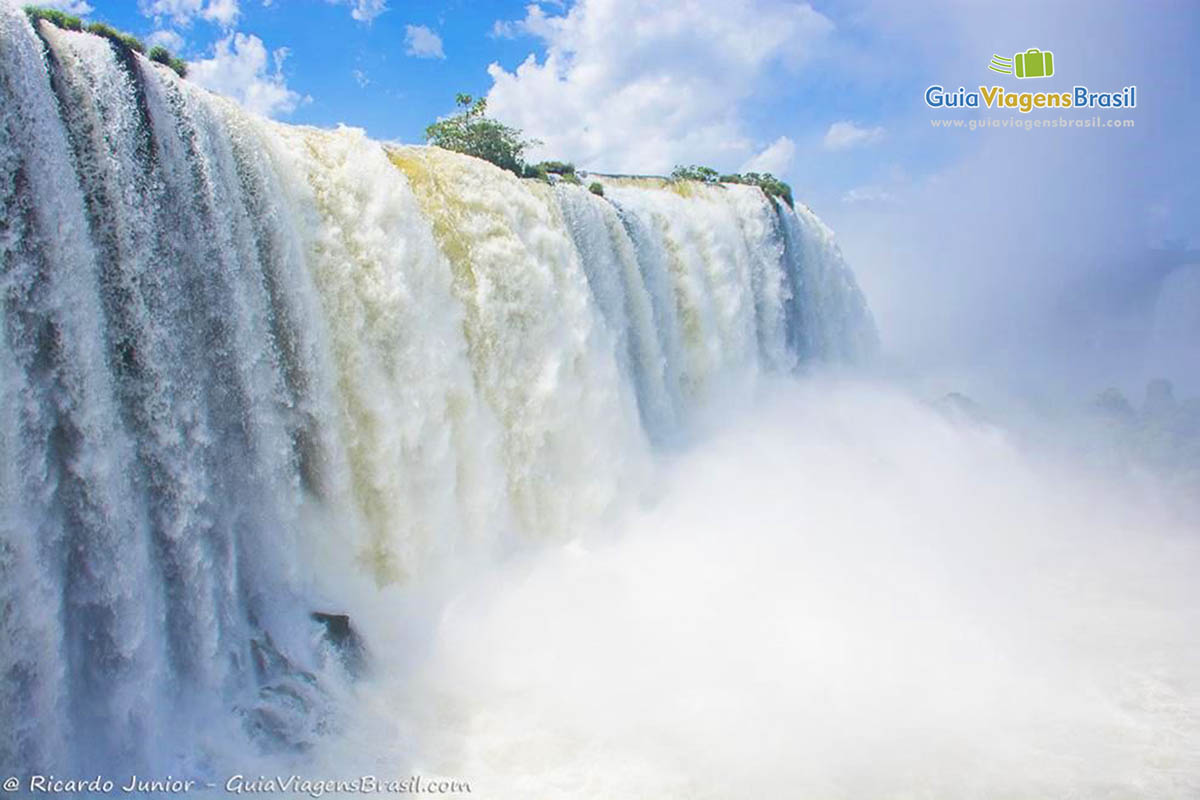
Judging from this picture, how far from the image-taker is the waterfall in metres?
5.86

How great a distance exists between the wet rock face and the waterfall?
0.21 m

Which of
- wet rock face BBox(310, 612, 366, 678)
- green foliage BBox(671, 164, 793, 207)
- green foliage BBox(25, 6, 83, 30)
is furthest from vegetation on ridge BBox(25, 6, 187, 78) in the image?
green foliage BBox(671, 164, 793, 207)

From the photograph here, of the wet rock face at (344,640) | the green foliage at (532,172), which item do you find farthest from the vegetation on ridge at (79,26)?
the green foliage at (532,172)

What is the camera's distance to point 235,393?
8000mm

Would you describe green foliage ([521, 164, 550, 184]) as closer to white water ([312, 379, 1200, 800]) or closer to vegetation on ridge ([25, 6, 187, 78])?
white water ([312, 379, 1200, 800])

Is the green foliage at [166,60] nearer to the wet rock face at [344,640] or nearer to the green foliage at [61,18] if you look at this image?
the green foliage at [61,18]

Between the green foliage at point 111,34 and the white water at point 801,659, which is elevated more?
the green foliage at point 111,34

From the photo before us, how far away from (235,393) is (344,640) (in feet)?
9.68

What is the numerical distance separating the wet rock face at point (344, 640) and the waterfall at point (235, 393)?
0.21m

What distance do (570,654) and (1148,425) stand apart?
23302 mm

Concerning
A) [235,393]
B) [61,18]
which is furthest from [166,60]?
[235,393]

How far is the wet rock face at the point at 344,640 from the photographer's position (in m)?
8.41

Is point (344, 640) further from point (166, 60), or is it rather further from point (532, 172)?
point (532, 172)

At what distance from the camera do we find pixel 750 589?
1135 centimetres
